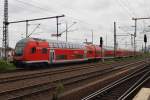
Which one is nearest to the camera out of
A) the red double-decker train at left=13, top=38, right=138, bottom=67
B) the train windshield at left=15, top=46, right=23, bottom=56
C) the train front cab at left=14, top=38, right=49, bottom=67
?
the train front cab at left=14, top=38, right=49, bottom=67

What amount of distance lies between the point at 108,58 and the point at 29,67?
1269 inches

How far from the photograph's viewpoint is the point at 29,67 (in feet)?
104

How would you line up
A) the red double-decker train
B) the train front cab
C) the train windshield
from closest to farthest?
the train front cab < the red double-decker train < the train windshield

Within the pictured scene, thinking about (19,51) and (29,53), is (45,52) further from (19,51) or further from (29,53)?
(19,51)

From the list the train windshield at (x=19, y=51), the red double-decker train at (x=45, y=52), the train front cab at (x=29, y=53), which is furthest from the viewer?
the train windshield at (x=19, y=51)

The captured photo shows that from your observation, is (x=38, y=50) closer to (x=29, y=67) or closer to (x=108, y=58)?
(x=29, y=67)

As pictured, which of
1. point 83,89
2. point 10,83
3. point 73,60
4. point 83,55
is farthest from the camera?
point 83,55

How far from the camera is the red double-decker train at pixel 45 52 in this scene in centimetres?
2931

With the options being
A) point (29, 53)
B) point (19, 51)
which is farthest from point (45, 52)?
point (19, 51)

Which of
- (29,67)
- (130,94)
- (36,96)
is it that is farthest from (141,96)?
(29,67)

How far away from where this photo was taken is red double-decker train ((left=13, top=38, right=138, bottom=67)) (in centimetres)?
2931

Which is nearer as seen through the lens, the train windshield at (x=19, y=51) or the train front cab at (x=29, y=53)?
the train front cab at (x=29, y=53)

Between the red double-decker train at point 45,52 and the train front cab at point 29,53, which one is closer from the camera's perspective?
the train front cab at point 29,53

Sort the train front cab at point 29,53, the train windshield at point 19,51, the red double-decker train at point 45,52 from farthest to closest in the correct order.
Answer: the train windshield at point 19,51
the red double-decker train at point 45,52
the train front cab at point 29,53
